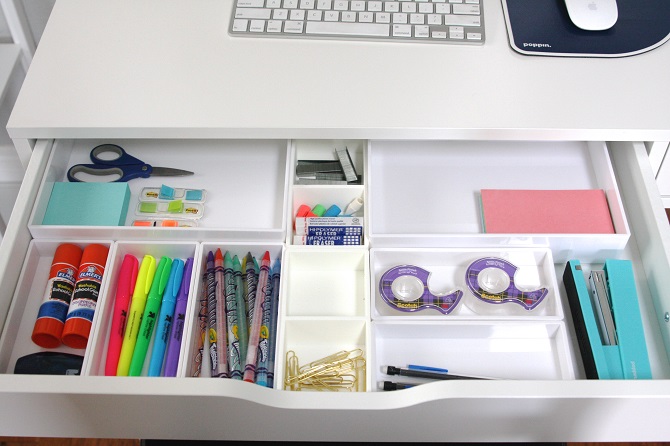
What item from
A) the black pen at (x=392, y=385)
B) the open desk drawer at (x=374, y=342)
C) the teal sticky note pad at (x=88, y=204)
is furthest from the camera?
the teal sticky note pad at (x=88, y=204)

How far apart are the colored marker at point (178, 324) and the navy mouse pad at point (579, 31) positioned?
2.03 ft

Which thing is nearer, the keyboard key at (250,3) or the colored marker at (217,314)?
the colored marker at (217,314)

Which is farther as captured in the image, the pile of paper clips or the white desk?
the pile of paper clips

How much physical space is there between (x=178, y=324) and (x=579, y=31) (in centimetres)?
78

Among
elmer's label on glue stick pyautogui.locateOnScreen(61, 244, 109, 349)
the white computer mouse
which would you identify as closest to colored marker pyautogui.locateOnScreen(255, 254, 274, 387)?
elmer's label on glue stick pyautogui.locateOnScreen(61, 244, 109, 349)

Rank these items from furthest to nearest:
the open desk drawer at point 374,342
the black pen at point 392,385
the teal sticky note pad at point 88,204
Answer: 1. the teal sticky note pad at point 88,204
2. the black pen at point 392,385
3. the open desk drawer at point 374,342

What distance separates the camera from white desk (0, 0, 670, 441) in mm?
701

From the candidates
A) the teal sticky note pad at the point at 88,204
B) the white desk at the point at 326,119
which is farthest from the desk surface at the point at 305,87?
the teal sticky note pad at the point at 88,204

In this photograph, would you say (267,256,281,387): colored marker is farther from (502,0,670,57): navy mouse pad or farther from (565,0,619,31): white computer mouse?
(565,0,619,31): white computer mouse

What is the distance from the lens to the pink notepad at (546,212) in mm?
945

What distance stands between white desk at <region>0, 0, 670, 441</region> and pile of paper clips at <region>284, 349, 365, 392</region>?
97 mm

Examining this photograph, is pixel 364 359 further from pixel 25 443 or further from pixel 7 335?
pixel 25 443

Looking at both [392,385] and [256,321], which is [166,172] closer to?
[256,321]

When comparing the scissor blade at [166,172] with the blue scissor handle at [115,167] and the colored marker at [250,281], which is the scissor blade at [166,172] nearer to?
the blue scissor handle at [115,167]
